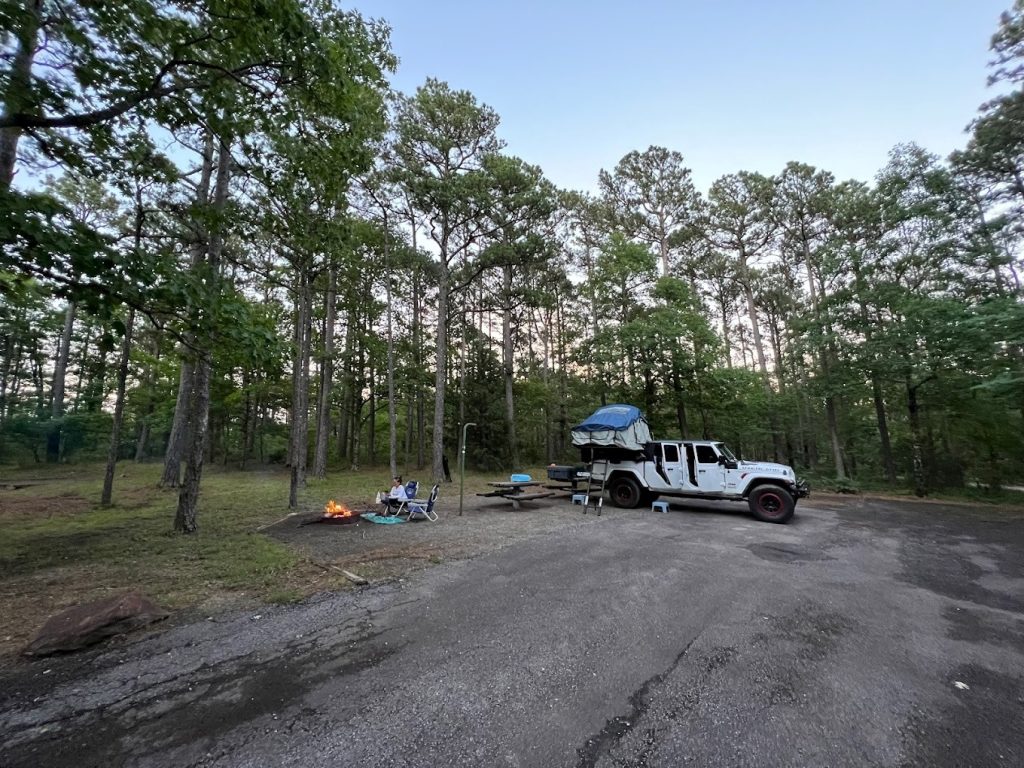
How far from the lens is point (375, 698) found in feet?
8.45

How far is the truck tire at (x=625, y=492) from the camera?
11.0 meters

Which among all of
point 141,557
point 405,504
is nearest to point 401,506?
point 405,504

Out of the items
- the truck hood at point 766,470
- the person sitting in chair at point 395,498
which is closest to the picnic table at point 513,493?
the person sitting in chair at point 395,498

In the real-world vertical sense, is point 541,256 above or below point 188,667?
above

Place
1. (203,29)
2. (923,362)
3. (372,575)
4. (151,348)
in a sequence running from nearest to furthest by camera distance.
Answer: (203,29) < (372,575) < (923,362) < (151,348)

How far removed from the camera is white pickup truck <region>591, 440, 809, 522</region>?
9.28 m

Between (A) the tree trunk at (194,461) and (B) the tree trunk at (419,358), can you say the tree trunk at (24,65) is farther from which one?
(B) the tree trunk at (419,358)

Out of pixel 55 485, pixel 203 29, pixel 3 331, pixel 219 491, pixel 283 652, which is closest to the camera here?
pixel 283 652

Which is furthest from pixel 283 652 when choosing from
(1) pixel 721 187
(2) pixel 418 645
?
(1) pixel 721 187

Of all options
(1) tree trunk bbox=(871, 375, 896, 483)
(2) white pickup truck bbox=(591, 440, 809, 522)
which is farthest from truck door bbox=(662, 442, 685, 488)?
(1) tree trunk bbox=(871, 375, 896, 483)

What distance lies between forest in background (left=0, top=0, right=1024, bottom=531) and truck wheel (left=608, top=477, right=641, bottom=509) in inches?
300

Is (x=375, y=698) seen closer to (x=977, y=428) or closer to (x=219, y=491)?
(x=219, y=491)

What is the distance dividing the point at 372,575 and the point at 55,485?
17.0 metres

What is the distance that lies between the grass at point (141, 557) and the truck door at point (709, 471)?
8533mm
